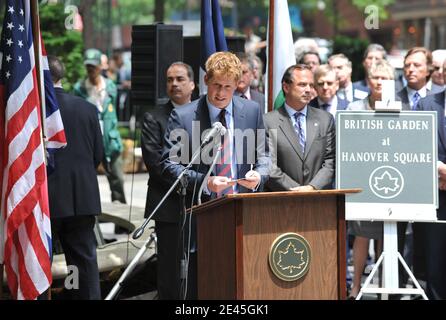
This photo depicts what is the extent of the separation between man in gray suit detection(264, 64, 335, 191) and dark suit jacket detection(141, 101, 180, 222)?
0.91m

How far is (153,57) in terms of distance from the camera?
13.1 metres

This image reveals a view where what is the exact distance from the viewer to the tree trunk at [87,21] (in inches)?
814

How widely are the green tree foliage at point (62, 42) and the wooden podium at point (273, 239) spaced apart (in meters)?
13.1

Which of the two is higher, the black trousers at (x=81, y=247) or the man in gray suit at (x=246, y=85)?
the man in gray suit at (x=246, y=85)

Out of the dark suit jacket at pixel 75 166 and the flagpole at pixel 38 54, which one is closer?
the flagpole at pixel 38 54

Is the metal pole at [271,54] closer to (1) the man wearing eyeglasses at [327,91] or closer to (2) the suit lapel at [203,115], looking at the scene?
(1) the man wearing eyeglasses at [327,91]

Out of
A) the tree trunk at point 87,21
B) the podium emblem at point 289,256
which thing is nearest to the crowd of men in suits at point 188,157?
the podium emblem at point 289,256

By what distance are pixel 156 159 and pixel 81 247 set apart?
1126 millimetres

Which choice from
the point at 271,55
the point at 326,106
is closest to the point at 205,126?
the point at 271,55

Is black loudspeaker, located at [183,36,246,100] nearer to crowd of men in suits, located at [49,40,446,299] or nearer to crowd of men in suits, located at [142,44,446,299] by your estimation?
crowd of men in suits, located at [142,44,446,299]

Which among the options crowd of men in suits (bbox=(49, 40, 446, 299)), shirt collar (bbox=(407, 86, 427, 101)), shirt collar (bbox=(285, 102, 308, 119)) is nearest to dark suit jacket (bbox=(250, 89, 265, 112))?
shirt collar (bbox=(407, 86, 427, 101))

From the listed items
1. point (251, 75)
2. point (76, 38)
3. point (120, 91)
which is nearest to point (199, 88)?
point (251, 75)

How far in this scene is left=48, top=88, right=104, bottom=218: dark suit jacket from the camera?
10.7 m
